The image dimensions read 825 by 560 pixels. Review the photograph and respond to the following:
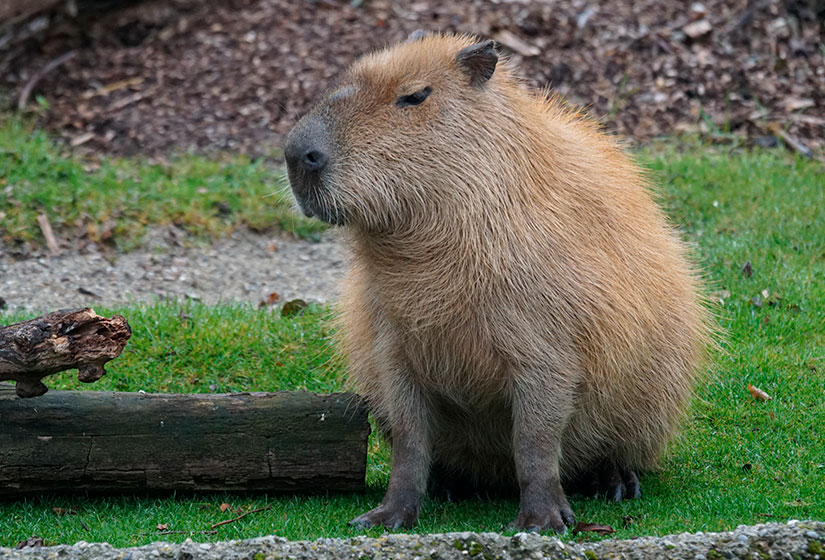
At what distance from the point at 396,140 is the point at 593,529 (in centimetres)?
157

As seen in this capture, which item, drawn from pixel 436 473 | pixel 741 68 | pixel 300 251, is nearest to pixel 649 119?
pixel 741 68

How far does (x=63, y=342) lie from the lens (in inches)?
144

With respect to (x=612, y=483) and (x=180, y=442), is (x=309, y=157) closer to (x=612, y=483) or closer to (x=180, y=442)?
(x=180, y=442)

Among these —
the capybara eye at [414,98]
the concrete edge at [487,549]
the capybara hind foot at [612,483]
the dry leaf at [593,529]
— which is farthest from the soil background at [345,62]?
the concrete edge at [487,549]

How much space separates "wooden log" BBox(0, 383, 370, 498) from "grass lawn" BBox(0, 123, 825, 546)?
4.4 inches

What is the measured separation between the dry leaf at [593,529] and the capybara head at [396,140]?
1254 mm

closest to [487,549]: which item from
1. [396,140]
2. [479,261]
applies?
[479,261]

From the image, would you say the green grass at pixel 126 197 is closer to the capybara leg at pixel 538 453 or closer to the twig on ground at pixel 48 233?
the twig on ground at pixel 48 233

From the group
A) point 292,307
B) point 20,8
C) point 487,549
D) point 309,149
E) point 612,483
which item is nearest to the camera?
point 487,549

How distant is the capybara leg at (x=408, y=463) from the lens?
13.4 feet

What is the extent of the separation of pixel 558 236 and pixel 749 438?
1586 mm

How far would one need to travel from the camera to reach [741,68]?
376 inches

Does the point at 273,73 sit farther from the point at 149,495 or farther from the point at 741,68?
the point at 149,495

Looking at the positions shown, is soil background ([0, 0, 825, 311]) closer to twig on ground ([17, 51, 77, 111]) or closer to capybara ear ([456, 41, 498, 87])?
twig on ground ([17, 51, 77, 111])
